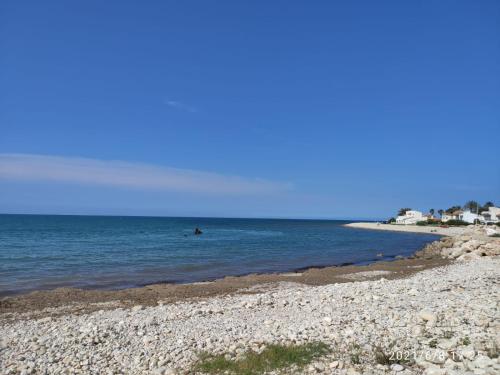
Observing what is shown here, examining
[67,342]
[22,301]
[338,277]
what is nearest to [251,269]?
[338,277]

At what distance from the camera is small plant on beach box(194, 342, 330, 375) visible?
6.66 m

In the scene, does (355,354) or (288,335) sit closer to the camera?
(355,354)

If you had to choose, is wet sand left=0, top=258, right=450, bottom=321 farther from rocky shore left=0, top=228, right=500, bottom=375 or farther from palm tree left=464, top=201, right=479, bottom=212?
palm tree left=464, top=201, right=479, bottom=212

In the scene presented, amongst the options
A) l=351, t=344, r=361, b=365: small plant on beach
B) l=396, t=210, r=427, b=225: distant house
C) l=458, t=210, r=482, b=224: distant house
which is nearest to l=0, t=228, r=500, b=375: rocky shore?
l=351, t=344, r=361, b=365: small plant on beach

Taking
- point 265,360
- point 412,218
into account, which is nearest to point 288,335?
point 265,360

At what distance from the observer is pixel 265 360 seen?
695cm

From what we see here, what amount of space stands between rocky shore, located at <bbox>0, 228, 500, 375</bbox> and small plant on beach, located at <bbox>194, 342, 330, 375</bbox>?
192 millimetres

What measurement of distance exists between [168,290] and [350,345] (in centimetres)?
1210

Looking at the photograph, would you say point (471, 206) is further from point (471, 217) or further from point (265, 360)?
point (265, 360)

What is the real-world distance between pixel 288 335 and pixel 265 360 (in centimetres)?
149

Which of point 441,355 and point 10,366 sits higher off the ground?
point 441,355

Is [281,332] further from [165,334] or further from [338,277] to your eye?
[338,277]

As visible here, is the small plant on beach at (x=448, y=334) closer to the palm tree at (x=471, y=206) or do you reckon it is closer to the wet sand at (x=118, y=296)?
the wet sand at (x=118, y=296)

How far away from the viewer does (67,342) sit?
8.73m
